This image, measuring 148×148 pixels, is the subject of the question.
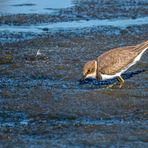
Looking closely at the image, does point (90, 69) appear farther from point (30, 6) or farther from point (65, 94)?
point (30, 6)

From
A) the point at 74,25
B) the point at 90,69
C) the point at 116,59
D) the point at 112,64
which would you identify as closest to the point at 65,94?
the point at 90,69

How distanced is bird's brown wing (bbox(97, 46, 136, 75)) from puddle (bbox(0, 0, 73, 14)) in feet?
27.7

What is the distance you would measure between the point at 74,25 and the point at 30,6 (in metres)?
3.46

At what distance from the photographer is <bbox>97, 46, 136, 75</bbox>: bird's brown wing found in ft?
39.9

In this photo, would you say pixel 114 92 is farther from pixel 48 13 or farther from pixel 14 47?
pixel 48 13

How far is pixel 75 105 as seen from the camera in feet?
36.2

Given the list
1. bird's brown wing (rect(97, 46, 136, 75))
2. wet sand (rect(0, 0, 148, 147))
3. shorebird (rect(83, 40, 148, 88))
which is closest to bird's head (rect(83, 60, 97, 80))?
shorebird (rect(83, 40, 148, 88))

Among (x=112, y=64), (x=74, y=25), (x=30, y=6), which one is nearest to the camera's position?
(x=112, y=64)

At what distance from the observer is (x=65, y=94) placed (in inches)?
460

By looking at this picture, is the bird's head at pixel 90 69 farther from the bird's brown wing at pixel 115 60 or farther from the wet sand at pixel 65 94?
the wet sand at pixel 65 94

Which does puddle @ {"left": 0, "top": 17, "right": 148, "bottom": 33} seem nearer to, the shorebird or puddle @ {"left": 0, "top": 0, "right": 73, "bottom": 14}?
puddle @ {"left": 0, "top": 0, "right": 73, "bottom": 14}

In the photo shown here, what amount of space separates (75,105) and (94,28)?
23.5ft

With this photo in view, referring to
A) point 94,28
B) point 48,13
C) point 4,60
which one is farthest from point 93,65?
point 48,13

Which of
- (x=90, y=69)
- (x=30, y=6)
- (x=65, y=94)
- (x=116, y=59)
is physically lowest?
(x=65, y=94)
